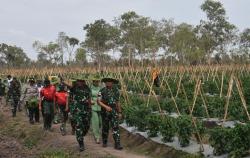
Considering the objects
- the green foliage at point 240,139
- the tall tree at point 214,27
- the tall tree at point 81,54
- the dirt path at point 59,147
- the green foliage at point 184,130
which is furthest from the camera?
the tall tree at point 81,54

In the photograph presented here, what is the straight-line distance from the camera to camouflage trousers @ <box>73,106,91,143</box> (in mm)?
9969

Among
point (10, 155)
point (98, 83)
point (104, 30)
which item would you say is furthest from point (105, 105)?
point (104, 30)

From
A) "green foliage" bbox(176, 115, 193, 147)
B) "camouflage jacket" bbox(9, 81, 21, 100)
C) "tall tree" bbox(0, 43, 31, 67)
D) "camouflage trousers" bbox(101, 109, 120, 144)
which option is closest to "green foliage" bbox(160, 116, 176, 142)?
"green foliage" bbox(176, 115, 193, 147)

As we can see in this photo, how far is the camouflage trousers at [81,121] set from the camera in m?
9.97

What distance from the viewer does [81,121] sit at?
32.9 feet

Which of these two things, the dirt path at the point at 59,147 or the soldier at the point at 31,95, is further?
the soldier at the point at 31,95

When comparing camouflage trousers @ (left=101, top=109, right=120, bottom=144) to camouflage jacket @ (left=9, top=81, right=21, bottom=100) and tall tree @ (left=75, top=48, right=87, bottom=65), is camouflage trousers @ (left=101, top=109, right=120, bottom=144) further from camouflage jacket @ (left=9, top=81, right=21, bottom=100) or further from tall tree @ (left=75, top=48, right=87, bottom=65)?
tall tree @ (left=75, top=48, right=87, bottom=65)

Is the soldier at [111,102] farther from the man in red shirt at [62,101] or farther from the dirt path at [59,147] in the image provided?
the man in red shirt at [62,101]

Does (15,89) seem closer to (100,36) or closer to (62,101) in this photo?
(62,101)

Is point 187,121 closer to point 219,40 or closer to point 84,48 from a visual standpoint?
point 219,40

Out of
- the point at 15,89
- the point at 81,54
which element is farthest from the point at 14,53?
the point at 15,89

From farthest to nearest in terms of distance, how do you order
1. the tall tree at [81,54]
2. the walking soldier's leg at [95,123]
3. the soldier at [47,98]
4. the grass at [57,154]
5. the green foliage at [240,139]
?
1. the tall tree at [81,54]
2. the soldier at [47,98]
3. the walking soldier's leg at [95,123]
4. the grass at [57,154]
5. the green foliage at [240,139]

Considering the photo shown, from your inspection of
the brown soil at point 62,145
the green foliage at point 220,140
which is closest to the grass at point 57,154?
the brown soil at point 62,145

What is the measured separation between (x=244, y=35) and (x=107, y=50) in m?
15.3
